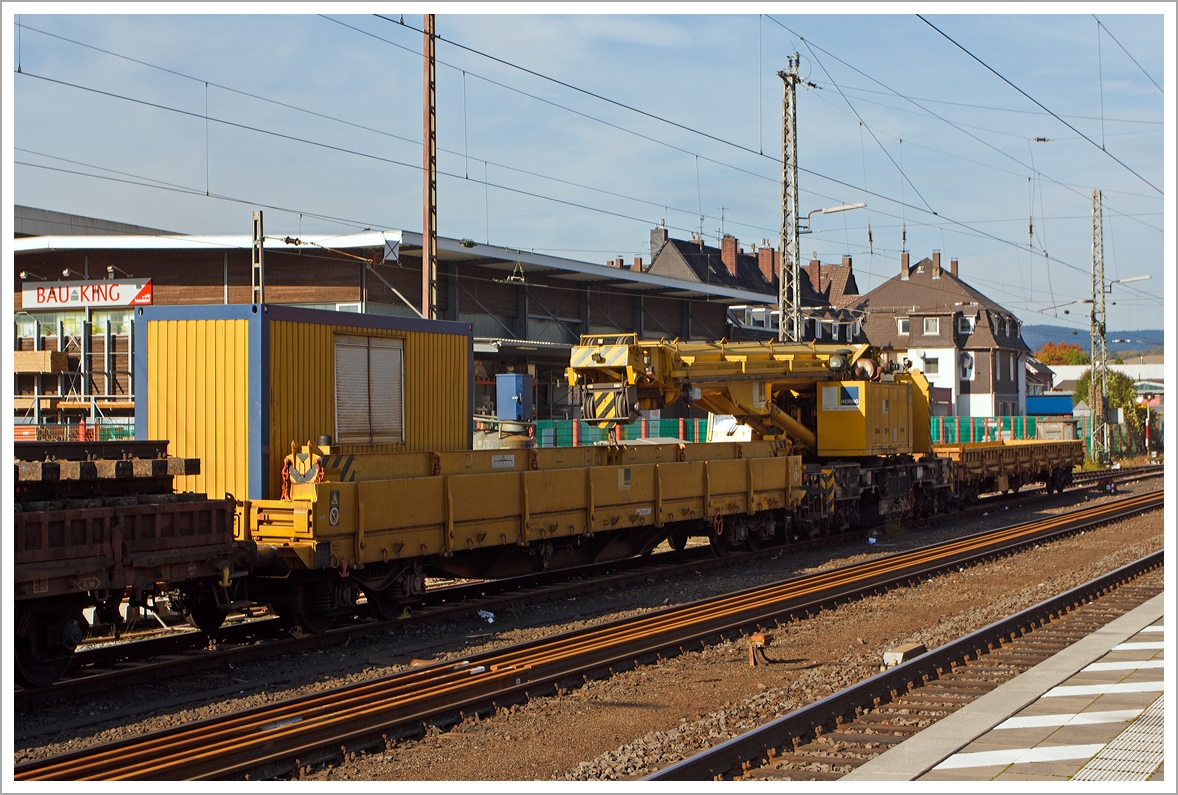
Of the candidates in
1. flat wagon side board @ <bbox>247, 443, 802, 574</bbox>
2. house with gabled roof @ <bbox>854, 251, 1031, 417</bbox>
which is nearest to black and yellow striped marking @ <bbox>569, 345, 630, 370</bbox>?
flat wagon side board @ <bbox>247, 443, 802, 574</bbox>

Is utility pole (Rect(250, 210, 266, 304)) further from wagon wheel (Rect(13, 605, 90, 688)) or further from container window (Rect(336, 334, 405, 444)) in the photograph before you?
wagon wheel (Rect(13, 605, 90, 688))

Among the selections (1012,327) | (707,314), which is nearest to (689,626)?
(707,314)

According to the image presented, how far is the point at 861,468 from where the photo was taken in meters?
22.4

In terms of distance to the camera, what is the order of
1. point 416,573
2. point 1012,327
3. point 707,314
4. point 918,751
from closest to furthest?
point 918,751
point 416,573
point 707,314
point 1012,327

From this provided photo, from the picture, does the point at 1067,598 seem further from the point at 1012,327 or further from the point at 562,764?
the point at 1012,327

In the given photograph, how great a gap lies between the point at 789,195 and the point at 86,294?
20.2 meters

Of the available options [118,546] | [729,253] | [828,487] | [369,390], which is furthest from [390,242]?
[729,253]

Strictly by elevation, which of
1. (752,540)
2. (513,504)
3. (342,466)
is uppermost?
(342,466)

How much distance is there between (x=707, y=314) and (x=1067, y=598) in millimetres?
37347

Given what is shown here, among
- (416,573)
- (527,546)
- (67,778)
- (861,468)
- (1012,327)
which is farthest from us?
(1012,327)

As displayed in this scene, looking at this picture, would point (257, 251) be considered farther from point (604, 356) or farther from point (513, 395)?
point (513, 395)

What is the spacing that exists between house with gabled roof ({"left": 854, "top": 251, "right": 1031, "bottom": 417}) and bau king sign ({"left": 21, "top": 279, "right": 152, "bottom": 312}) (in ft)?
160

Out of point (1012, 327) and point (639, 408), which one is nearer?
point (639, 408)

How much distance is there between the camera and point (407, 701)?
8.59 metres
